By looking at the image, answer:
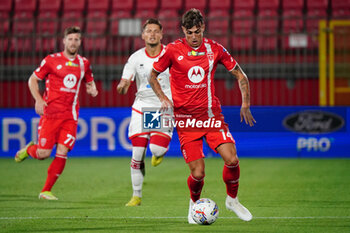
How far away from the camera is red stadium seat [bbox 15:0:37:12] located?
18531 millimetres

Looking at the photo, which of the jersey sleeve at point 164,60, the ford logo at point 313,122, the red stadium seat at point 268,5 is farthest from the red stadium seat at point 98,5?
the jersey sleeve at point 164,60

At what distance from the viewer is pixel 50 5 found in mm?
18578

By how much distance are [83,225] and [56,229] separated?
32 centimetres

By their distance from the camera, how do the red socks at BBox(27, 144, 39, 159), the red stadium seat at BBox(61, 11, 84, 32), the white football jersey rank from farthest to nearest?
the red stadium seat at BBox(61, 11, 84, 32), the red socks at BBox(27, 144, 39, 159), the white football jersey

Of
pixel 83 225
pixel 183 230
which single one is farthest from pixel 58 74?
pixel 183 230

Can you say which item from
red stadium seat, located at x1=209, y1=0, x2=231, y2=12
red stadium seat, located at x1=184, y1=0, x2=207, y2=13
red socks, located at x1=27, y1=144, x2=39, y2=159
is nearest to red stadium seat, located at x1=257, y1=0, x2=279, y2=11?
red stadium seat, located at x1=209, y1=0, x2=231, y2=12

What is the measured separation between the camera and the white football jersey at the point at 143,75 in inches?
330

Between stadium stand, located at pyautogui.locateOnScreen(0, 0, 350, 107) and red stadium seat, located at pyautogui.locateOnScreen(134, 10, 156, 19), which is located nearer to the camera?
stadium stand, located at pyautogui.locateOnScreen(0, 0, 350, 107)

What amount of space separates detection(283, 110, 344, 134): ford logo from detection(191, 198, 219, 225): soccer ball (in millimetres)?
8149

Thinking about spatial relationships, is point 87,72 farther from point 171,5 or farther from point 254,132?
point 171,5

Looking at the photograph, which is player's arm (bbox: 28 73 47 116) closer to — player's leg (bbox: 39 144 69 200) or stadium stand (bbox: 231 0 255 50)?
player's leg (bbox: 39 144 69 200)

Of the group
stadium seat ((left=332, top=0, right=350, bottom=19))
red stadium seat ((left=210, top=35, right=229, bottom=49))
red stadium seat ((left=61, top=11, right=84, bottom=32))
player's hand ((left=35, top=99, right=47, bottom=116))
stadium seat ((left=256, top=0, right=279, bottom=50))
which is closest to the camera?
player's hand ((left=35, top=99, right=47, bottom=116))

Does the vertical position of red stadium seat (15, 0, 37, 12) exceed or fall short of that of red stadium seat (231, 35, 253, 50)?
it exceeds it

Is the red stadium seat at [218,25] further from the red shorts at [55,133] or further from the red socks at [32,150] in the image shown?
the red shorts at [55,133]
